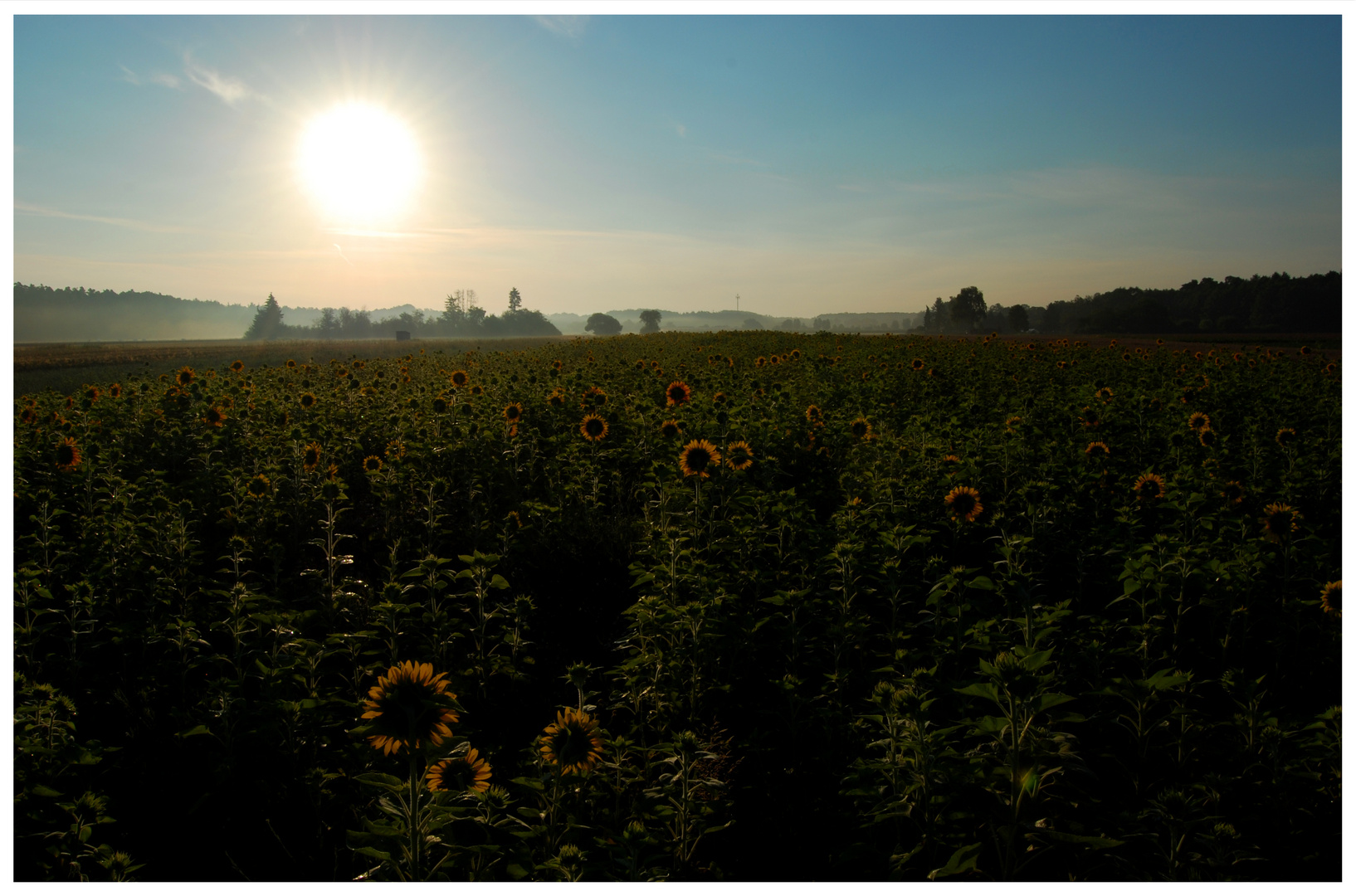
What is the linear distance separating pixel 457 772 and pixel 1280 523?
177 inches

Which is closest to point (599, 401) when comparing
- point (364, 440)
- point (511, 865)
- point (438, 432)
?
point (438, 432)

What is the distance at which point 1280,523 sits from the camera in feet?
12.9

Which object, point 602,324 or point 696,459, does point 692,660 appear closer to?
point 696,459

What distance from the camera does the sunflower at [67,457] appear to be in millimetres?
5758

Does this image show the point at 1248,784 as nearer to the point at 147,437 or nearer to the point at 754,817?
the point at 754,817

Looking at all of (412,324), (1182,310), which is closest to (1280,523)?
(1182,310)

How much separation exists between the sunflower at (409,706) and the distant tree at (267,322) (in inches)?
6420

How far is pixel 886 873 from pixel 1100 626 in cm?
162

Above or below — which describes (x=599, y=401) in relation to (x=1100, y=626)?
above

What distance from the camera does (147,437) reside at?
25.6 ft

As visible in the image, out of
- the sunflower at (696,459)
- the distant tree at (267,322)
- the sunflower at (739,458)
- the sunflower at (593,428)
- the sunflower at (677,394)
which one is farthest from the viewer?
the distant tree at (267,322)

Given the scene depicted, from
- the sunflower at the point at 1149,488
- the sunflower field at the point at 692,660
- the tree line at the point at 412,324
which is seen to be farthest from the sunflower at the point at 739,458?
the tree line at the point at 412,324

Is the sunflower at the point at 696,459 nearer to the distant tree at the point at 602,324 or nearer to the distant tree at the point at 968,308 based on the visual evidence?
the distant tree at the point at 968,308

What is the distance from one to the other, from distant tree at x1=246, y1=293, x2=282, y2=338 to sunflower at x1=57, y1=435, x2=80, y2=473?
157m
